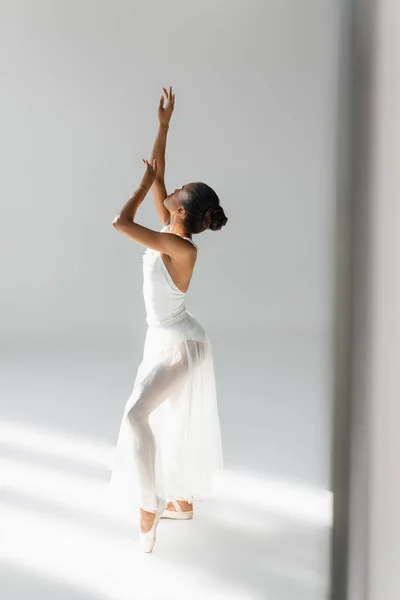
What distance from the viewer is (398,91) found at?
82 centimetres

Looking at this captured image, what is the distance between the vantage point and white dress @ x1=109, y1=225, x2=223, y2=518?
2.24 m

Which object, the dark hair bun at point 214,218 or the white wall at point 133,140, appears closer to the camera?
the dark hair bun at point 214,218

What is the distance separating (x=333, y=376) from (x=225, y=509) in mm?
1668

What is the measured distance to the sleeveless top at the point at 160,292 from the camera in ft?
7.59

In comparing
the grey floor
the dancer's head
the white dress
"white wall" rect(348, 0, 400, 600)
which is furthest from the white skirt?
"white wall" rect(348, 0, 400, 600)

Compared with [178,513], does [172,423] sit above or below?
above

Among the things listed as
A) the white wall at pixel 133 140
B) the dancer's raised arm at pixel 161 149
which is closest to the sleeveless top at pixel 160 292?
the dancer's raised arm at pixel 161 149

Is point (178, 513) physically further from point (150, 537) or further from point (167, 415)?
point (167, 415)

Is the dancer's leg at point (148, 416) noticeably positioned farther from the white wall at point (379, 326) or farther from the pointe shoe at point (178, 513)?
the white wall at point (379, 326)

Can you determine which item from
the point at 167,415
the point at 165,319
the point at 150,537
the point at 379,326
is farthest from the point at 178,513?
the point at 379,326

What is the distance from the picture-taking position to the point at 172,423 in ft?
7.86

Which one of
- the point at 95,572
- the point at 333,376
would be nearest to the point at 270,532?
the point at 95,572

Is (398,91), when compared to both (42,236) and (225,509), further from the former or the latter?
(42,236)

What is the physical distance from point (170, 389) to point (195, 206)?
2.00 ft
